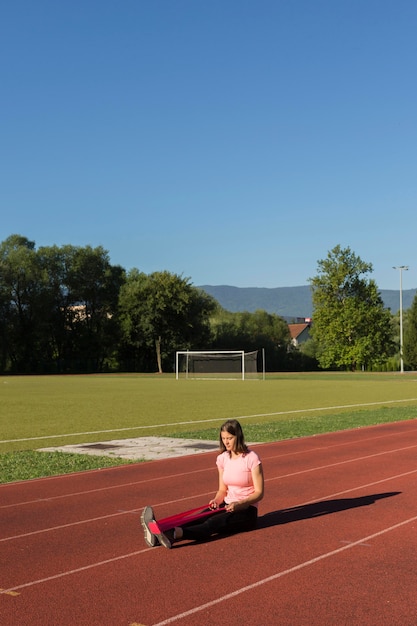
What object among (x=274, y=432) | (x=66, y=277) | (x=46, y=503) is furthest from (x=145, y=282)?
(x=46, y=503)

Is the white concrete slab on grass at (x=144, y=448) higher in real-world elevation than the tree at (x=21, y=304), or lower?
lower

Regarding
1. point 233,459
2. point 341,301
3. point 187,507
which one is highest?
point 341,301

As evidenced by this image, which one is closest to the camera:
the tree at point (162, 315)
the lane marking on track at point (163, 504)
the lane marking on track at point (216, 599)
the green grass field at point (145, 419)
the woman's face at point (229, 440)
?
the lane marking on track at point (216, 599)

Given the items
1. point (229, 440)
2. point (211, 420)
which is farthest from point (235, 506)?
point (211, 420)

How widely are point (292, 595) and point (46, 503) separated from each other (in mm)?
4267

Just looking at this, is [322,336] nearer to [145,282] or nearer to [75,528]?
[145,282]

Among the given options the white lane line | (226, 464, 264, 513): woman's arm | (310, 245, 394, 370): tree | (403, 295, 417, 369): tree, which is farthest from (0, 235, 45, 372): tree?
(226, 464, 264, 513): woman's arm

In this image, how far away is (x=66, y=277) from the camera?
284 feet

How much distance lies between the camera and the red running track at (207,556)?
16.2 ft

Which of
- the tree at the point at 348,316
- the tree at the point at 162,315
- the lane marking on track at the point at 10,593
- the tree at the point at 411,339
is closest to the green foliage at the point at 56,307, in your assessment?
the tree at the point at 162,315

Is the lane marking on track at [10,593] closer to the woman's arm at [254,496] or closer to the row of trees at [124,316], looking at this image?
the woman's arm at [254,496]

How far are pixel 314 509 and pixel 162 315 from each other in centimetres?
7509

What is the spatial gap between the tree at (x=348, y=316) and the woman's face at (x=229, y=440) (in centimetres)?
7477

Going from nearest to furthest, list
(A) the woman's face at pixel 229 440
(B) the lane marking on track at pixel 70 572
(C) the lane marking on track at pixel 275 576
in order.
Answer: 1. (C) the lane marking on track at pixel 275 576
2. (B) the lane marking on track at pixel 70 572
3. (A) the woman's face at pixel 229 440
